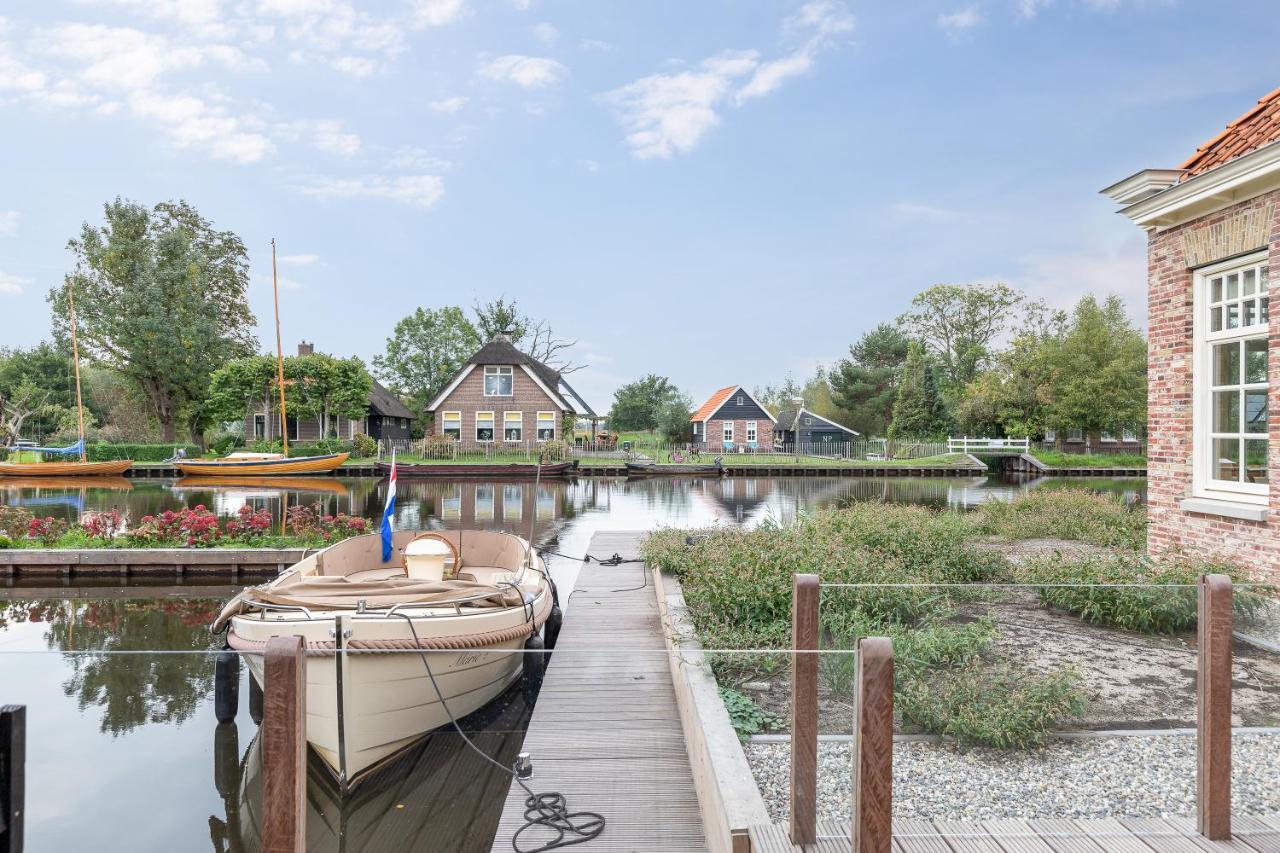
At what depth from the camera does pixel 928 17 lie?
2042cm

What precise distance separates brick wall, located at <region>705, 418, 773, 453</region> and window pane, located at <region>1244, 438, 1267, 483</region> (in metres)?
42.7

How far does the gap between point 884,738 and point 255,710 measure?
577 cm

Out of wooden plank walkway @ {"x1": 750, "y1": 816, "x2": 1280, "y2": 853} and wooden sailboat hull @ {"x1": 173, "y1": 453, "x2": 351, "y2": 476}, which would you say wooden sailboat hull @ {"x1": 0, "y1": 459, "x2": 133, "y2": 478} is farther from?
wooden plank walkway @ {"x1": 750, "y1": 816, "x2": 1280, "y2": 853}

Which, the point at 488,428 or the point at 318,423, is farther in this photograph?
the point at 318,423

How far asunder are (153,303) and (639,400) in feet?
110

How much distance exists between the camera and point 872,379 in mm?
54156

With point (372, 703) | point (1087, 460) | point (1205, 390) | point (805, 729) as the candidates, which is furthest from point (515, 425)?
point (805, 729)

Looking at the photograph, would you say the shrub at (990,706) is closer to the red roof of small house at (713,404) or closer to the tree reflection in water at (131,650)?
the tree reflection in water at (131,650)

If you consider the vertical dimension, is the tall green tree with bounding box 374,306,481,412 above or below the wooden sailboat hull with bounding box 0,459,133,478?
above

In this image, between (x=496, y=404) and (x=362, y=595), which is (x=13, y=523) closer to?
(x=362, y=595)

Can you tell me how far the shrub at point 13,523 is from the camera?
1212cm

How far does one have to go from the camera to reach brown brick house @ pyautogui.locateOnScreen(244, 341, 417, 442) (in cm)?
3991

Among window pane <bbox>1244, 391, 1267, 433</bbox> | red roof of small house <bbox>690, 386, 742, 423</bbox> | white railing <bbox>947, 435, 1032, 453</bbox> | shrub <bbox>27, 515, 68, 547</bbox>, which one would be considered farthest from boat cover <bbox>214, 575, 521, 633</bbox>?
red roof of small house <bbox>690, 386, 742, 423</bbox>

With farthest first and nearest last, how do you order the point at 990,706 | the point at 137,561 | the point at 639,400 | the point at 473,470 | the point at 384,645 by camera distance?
the point at 639,400
the point at 473,470
the point at 137,561
the point at 384,645
the point at 990,706
